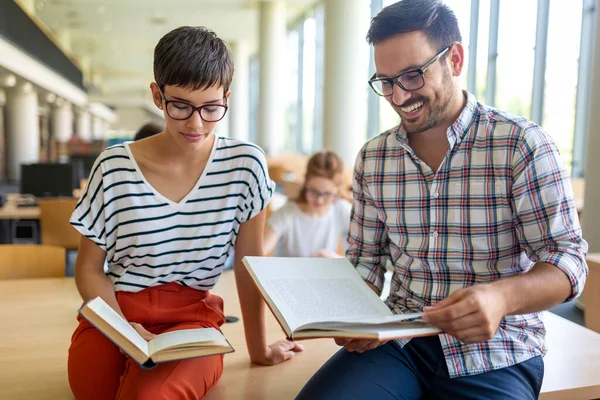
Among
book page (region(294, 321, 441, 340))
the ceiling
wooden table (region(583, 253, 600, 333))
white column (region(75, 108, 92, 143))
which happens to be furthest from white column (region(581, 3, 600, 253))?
white column (region(75, 108, 92, 143))

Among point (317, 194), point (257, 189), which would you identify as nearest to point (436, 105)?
point (257, 189)

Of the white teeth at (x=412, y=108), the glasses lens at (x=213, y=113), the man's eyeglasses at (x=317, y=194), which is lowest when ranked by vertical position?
the man's eyeglasses at (x=317, y=194)

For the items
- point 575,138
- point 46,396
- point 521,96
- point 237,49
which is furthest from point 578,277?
point 237,49

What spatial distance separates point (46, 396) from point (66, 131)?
1804 centimetres

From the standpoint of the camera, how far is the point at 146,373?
3.68 ft

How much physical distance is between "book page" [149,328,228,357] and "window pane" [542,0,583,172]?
430 centimetres

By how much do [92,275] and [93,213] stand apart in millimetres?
144

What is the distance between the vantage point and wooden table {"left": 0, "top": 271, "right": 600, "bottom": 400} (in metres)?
1.26

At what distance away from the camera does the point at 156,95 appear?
1337mm

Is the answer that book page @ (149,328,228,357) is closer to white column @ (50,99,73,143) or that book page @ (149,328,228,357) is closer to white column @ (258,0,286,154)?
white column @ (258,0,286,154)

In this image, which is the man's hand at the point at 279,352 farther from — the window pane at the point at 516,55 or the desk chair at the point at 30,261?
the window pane at the point at 516,55

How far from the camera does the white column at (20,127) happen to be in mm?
13016

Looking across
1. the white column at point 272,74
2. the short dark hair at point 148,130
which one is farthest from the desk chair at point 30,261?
the white column at point 272,74

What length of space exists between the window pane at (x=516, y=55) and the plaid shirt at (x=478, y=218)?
13.1 ft
